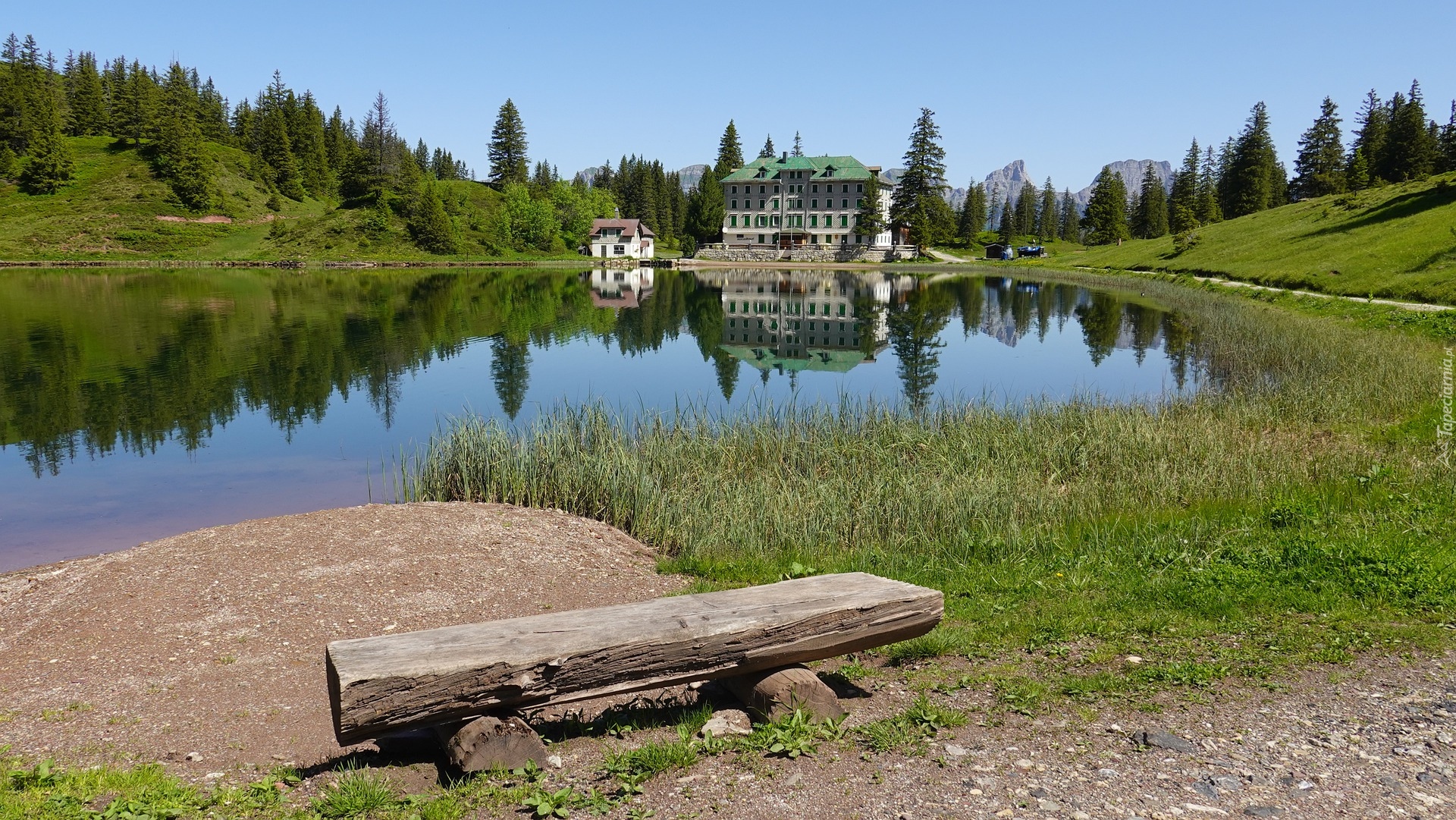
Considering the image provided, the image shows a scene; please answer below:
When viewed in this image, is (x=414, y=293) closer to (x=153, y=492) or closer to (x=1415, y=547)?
(x=153, y=492)

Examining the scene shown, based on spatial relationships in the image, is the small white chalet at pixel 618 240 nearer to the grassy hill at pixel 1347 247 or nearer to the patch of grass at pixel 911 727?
the grassy hill at pixel 1347 247

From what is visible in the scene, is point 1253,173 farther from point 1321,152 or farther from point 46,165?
point 46,165

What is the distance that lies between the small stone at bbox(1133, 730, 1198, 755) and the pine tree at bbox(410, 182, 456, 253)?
107346mm

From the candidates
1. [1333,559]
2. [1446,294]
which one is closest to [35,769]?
[1333,559]

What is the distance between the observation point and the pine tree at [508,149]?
133 metres

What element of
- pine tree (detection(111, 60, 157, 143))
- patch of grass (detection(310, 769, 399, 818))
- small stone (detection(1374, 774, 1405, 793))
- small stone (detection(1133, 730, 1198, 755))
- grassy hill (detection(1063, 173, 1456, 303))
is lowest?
patch of grass (detection(310, 769, 399, 818))

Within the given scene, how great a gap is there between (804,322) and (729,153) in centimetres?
8899

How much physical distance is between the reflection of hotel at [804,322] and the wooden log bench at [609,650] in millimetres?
21951

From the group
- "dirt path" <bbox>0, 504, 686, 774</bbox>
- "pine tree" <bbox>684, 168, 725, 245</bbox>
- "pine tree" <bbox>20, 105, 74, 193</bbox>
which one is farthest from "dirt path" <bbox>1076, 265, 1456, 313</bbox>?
"pine tree" <bbox>20, 105, 74, 193</bbox>

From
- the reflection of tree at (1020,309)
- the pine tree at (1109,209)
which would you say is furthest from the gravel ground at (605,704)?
the pine tree at (1109,209)

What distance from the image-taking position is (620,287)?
2660 inches

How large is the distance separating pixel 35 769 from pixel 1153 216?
123m

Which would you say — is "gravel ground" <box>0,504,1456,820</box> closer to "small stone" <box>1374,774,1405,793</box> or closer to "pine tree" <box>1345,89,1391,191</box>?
"small stone" <box>1374,774,1405,793</box>

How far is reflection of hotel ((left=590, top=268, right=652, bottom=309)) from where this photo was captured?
5331cm
